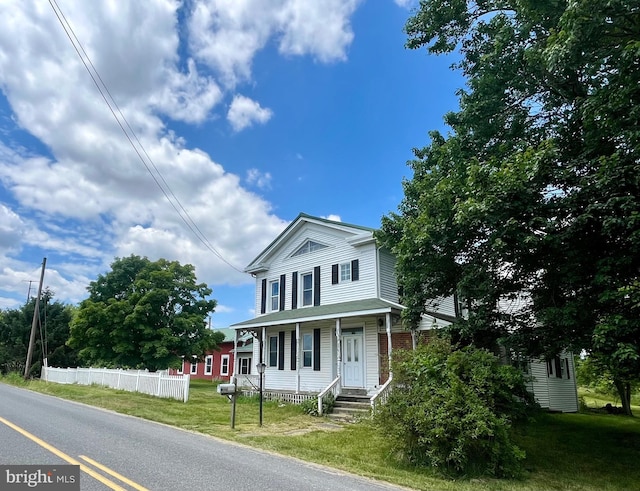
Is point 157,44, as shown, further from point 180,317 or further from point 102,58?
point 180,317

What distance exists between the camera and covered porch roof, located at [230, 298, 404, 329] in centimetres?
1458

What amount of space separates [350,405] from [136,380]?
1088cm

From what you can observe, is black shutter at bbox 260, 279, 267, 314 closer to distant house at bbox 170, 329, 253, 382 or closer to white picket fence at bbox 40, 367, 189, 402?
white picket fence at bbox 40, 367, 189, 402

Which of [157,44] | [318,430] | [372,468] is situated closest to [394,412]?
[372,468]

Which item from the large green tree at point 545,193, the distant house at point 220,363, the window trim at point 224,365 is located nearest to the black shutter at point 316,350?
the large green tree at point 545,193

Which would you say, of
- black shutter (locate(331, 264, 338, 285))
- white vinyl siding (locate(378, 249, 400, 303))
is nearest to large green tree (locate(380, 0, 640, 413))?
white vinyl siding (locate(378, 249, 400, 303))

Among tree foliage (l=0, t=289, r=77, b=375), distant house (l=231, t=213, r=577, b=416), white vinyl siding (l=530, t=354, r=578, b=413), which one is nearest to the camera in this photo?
distant house (l=231, t=213, r=577, b=416)

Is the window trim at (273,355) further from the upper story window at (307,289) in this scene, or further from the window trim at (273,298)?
the upper story window at (307,289)

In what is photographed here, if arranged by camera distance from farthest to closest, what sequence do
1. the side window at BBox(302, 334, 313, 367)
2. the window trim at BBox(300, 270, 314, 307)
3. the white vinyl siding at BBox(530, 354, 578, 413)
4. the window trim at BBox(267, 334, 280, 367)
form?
1. the window trim at BBox(267, 334, 280, 367)
2. the window trim at BBox(300, 270, 314, 307)
3. the side window at BBox(302, 334, 313, 367)
4. the white vinyl siding at BBox(530, 354, 578, 413)

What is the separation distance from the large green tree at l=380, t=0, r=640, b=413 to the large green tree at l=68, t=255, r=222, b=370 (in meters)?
20.1

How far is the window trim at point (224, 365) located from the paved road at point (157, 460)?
89.6 feet

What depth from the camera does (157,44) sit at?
12.3m

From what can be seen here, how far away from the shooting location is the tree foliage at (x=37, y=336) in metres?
35.6

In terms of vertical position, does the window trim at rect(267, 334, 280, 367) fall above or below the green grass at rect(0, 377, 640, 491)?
above
